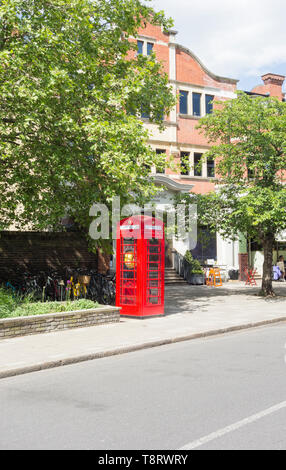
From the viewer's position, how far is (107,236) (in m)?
15.6

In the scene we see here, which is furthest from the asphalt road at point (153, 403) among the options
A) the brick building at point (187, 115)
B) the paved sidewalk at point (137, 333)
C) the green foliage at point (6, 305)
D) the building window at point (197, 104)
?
the building window at point (197, 104)

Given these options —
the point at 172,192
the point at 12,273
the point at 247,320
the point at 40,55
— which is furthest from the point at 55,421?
the point at 172,192

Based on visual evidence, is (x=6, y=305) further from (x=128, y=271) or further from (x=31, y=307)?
(x=128, y=271)

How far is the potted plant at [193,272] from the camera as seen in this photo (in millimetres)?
26906

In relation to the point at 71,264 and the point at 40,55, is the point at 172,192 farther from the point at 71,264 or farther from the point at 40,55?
the point at 40,55

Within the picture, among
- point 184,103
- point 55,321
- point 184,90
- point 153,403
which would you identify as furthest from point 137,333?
point 184,90

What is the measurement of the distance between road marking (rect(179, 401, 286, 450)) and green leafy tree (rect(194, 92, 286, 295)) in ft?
39.1

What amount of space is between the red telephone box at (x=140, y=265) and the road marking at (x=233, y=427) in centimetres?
818

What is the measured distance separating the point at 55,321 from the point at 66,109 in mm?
5928

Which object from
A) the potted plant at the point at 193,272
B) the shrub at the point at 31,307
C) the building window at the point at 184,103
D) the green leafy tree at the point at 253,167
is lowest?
the shrub at the point at 31,307

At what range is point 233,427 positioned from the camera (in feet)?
16.5

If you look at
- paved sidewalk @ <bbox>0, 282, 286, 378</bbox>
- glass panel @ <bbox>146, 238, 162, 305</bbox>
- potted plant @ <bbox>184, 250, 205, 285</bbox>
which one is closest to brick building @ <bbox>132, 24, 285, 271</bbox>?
potted plant @ <bbox>184, 250, 205, 285</bbox>

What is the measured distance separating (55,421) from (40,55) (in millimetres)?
10434

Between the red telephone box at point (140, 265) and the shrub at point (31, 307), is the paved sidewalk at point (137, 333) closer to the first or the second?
the red telephone box at point (140, 265)
